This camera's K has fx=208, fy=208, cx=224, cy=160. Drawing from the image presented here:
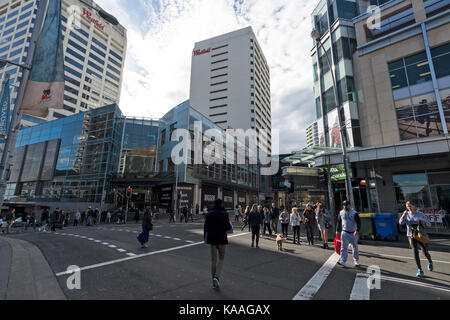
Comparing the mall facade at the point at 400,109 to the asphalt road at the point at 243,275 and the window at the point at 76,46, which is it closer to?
the asphalt road at the point at 243,275

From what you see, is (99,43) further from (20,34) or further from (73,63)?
(20,34)

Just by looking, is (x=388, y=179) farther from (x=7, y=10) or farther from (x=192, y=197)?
(x=7, y=10)

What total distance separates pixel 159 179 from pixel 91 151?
1498 cm

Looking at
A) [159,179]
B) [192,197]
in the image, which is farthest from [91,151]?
[192,197]

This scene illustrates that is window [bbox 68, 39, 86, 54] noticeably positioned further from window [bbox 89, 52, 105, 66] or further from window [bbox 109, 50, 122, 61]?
window [bbox 109, 50, 122, 61]

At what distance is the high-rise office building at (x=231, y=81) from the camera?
2697 inches

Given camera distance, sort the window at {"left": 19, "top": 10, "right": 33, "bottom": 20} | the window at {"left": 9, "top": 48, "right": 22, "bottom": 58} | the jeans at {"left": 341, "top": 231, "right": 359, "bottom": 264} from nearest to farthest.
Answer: the jeans at {"left": 341, "top": 231, "right": 359, "bottom": 264} → the window at {"left": 9, "top": 48, "right": 22, "bottom": 58} → the window at {"left": 19, "top": 10, "right": 33, "bottom": 20}

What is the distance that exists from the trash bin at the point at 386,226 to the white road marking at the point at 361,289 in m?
7.29

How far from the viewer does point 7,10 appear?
69188 mm

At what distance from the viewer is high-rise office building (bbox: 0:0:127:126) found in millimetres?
62344

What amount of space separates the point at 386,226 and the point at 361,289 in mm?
8587

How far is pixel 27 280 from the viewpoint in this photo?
4.57m

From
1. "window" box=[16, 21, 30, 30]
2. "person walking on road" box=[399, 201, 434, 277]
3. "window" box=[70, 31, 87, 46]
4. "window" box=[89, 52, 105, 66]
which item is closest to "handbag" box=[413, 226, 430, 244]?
"person walking on road" box=[399, 201, 434, 277]

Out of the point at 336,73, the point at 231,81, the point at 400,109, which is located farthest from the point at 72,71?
the point at 400,109
